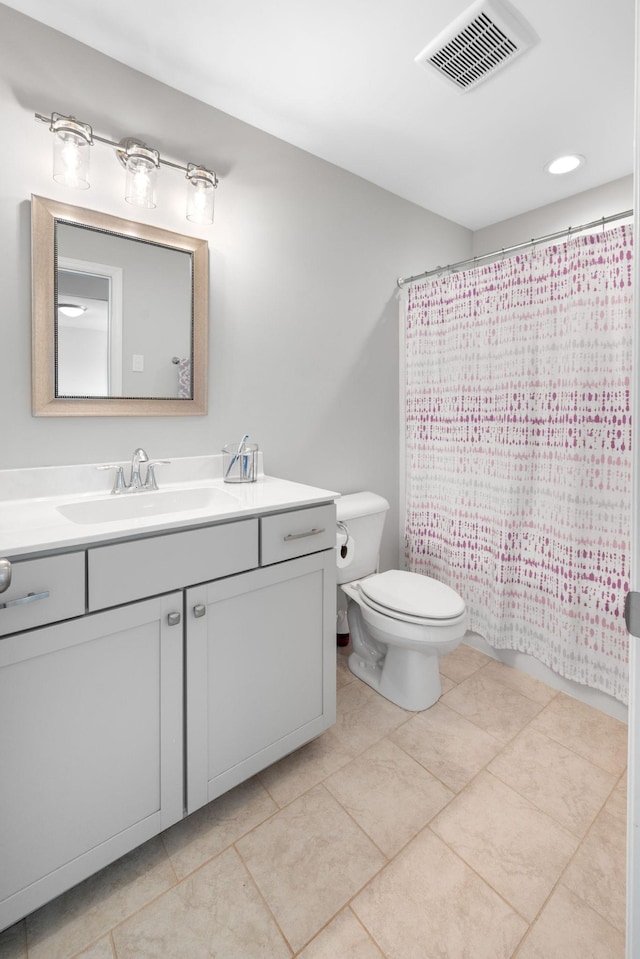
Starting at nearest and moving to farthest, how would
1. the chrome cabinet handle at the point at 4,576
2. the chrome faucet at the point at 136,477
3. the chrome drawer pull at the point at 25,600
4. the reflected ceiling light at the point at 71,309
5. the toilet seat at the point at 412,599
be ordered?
the chrome cabinet handle at the point at 4,576, the chrome drawer pull at the point at 25,600, the reflected ceiling light at the point at 71,309, the chrome faucet at the point at 136,477, the toilet seat at the point at 412,599

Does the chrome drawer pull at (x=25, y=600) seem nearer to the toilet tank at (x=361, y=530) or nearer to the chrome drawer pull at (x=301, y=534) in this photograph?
the chrome drawer pull at (x=301, y=534)

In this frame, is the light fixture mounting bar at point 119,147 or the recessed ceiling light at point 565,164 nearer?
the light fixture mounting bar at point 119,147

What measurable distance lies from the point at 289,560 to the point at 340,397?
1.06 m

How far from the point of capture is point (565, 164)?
2100mm

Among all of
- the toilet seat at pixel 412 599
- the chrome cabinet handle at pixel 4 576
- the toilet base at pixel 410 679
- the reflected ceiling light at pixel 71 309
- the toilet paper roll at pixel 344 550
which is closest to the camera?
the chrome cabinet handle at pixel 4 576

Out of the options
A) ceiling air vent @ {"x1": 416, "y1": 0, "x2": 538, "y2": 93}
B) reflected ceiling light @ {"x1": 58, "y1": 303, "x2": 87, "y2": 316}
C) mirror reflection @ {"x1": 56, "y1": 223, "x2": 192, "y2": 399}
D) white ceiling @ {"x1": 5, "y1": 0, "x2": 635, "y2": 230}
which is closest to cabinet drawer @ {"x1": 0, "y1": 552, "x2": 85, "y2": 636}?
mirror reflection @ {"x1": 56, "y1": 223, "x2": 192, "y2": 399}

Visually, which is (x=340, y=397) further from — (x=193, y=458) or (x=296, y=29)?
(x=296, y=29)

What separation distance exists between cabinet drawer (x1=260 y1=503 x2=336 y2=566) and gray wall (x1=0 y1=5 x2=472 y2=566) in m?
0.59

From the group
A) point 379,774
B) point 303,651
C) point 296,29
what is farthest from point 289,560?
point 296,29

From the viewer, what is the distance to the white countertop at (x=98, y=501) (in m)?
1.01

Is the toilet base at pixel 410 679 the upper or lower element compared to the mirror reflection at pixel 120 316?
lower

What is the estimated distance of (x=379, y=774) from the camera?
59.5 inches

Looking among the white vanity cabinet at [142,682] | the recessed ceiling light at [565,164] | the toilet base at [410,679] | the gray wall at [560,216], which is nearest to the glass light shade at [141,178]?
the white vanity cabinet at [142,682]

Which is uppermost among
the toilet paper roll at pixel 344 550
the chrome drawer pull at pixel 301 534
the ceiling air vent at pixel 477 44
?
the ceiling air vent at pixel 477 44
